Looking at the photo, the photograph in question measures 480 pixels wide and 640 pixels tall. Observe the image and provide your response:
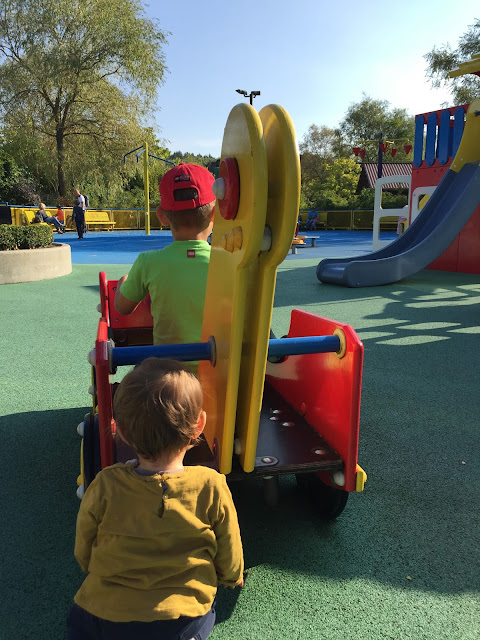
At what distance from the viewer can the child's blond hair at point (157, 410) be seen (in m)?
1.17

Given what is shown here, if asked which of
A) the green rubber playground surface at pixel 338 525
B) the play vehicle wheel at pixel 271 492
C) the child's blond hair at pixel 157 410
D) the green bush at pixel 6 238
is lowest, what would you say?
the green rubber playground surface at pixel 338 525

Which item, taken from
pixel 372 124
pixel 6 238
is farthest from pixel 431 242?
pixel 372 124

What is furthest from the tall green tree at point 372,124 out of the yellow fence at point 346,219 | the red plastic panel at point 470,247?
the red plastic panel at point 470,247

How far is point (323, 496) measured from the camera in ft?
6.70

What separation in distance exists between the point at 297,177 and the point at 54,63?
3102 cm

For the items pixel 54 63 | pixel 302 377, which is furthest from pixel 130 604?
pixel 54 63

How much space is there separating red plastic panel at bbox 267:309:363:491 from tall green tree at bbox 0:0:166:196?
29517mm

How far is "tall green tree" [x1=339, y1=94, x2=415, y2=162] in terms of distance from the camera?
56156mm

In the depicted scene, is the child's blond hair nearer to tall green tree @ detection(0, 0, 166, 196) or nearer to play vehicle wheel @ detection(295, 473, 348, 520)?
play vehicle wheel @ detection(295, 473, 348, 520)

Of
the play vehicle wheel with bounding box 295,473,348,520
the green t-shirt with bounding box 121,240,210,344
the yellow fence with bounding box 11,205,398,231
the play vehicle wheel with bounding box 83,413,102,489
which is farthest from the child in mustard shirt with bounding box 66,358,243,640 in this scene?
the yellow fence with bounding box 11,205,398,231

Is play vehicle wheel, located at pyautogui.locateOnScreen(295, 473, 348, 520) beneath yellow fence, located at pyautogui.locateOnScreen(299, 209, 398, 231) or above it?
beneath

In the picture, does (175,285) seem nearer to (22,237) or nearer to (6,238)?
(6,238)

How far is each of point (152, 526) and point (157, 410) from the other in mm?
270

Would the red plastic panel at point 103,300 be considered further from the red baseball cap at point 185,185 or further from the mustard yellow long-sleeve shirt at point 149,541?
the mustard yellow long-sleeve shirt at point 149,541
